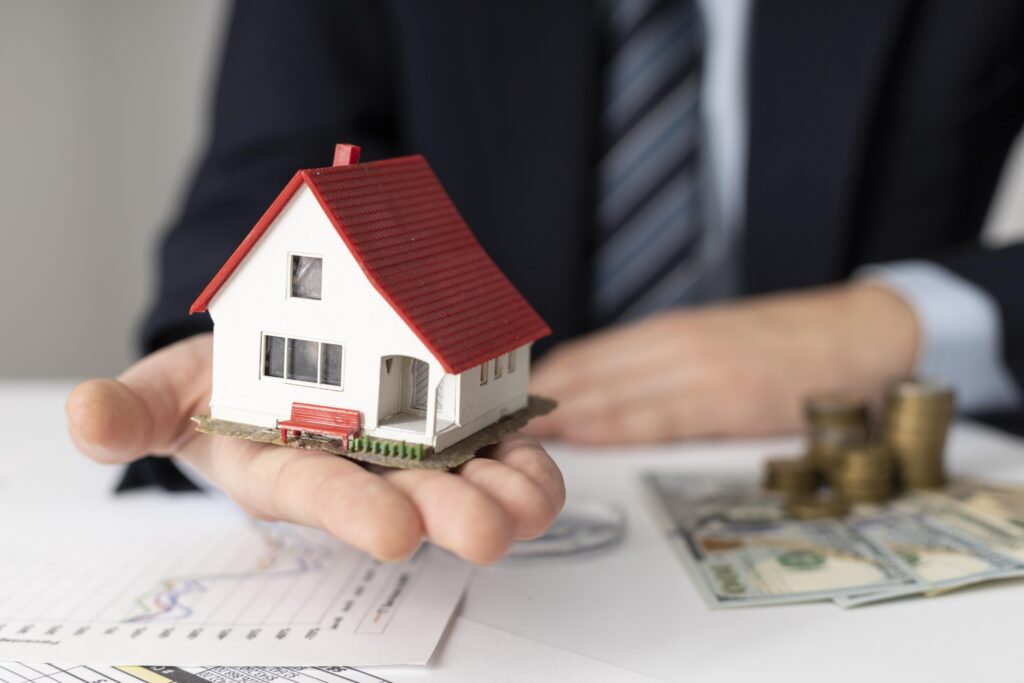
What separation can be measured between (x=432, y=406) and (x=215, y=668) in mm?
260

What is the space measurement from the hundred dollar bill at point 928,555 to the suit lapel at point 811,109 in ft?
2.35

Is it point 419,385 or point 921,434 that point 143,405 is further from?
point 921,434

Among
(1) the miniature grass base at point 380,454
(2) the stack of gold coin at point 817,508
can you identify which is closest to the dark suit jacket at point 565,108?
(2) the stack of gold coin at point 817,508

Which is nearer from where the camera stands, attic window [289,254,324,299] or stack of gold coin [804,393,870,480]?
attic window [289,254,324,299]

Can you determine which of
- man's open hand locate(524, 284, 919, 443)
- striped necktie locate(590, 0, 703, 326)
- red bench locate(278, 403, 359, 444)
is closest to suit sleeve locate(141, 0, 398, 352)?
striped necktie locate(590, 0, 703, 326)

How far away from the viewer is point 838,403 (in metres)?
1.27

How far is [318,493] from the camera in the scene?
0.75m

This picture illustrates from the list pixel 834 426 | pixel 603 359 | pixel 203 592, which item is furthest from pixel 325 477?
pixel 603 359

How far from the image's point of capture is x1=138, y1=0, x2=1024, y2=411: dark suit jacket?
5.45 ft

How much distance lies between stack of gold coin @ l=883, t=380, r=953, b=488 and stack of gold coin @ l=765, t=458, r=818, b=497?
104 mm

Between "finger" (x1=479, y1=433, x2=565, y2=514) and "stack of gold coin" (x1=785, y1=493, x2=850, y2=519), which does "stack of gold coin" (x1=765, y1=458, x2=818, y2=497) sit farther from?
"finger" (x1=479, y1=433, x2=565, y2=514)

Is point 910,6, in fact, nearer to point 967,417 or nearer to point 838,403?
point 967,417

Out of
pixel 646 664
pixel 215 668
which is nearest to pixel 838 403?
pixel 646 664

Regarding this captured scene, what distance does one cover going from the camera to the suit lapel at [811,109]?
1.67 meters
